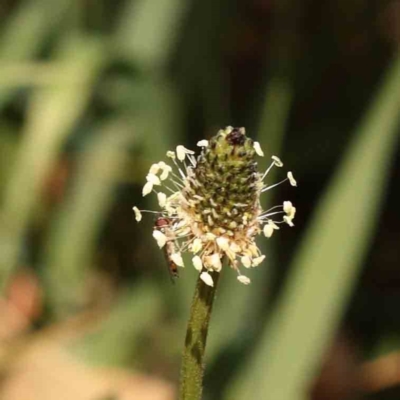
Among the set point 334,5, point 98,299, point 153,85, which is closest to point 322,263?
point 153,85

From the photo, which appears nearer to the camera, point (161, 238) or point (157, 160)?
point (161, 238)

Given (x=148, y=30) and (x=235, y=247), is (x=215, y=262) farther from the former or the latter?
(x=148, y=30)

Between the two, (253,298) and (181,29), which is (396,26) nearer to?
(181,29)

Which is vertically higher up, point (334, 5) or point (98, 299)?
point (334, 5)

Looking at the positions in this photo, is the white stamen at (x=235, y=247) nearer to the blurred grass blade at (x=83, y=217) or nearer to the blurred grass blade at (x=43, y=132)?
the blurred grass blade at (x=43, y=132)

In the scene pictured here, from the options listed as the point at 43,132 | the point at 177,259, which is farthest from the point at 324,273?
the point at 177,259

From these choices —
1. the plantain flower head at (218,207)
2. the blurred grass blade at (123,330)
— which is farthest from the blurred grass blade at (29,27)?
the plantain flower head at (218,207)

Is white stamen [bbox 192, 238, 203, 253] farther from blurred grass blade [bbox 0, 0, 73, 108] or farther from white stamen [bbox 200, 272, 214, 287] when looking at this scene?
blurred grass blade [bbox 0, 0, 73, 108]
